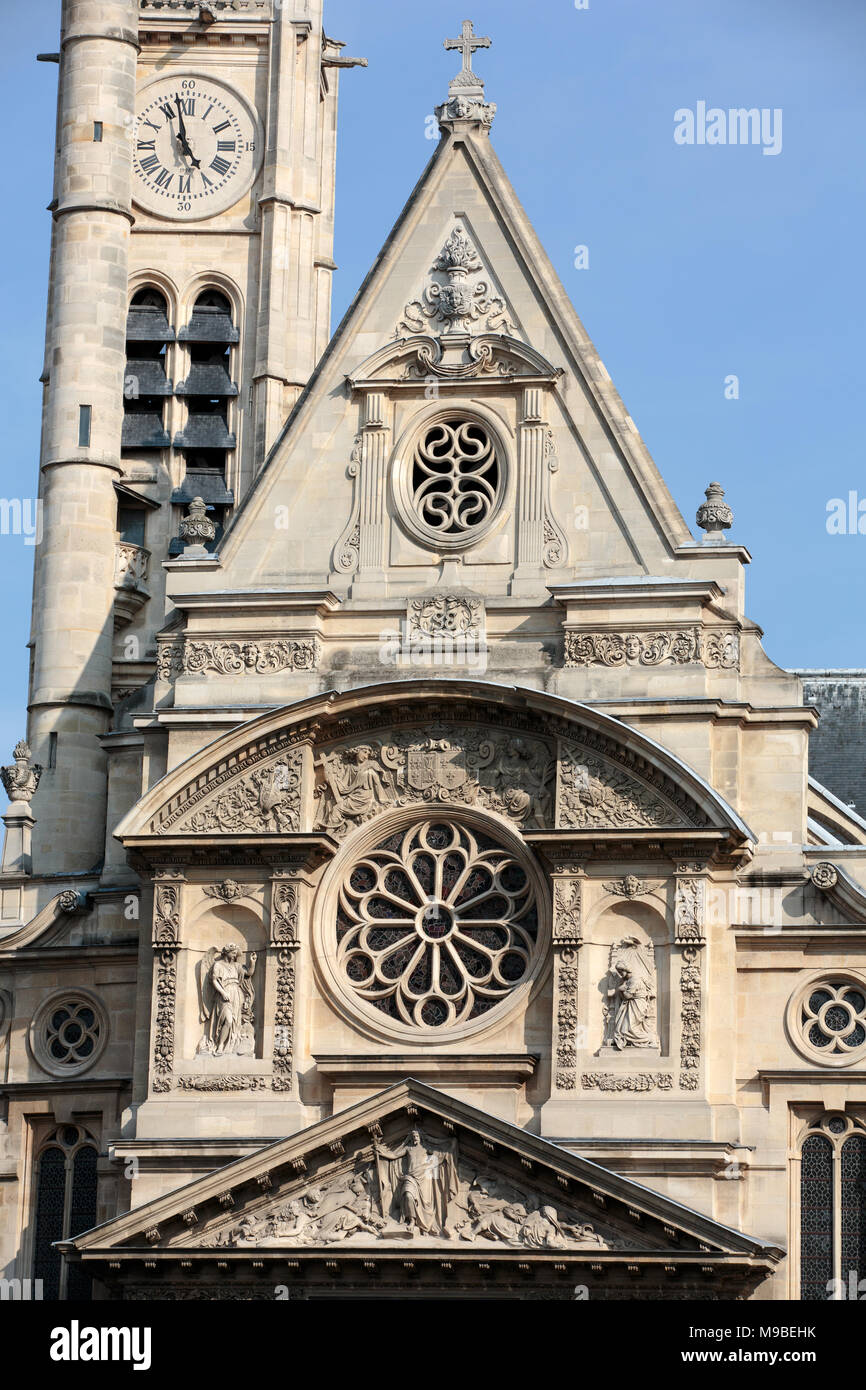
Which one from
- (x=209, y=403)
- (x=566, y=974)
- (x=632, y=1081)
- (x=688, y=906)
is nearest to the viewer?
(x=632, y=1081)

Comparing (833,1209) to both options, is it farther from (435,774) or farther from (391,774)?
(391,774)

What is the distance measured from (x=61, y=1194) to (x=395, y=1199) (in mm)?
5174

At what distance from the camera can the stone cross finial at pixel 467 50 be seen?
3700 centimetres

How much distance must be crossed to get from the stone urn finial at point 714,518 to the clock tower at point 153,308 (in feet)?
24.9

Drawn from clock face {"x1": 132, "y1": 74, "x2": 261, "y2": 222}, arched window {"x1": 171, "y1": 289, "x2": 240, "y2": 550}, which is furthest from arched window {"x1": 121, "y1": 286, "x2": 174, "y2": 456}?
clock face {"x1": 132, "y1": 74, "x2": 261, "y2": 222}

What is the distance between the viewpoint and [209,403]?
42469 mm

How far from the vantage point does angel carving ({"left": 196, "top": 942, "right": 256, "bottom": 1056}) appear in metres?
33.7

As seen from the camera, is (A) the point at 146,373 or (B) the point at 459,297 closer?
(B) the point at 459,297

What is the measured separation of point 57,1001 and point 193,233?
12105 mm

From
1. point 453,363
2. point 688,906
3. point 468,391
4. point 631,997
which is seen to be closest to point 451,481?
point 468,391

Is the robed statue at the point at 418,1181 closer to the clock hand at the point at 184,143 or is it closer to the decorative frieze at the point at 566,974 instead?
the decorative frieze at the point at 566,974

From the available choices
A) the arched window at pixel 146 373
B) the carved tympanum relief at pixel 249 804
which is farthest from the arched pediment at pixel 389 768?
the arched window at pixel 146 373

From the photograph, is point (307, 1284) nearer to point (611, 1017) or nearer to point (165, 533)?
point (611, 1017)
